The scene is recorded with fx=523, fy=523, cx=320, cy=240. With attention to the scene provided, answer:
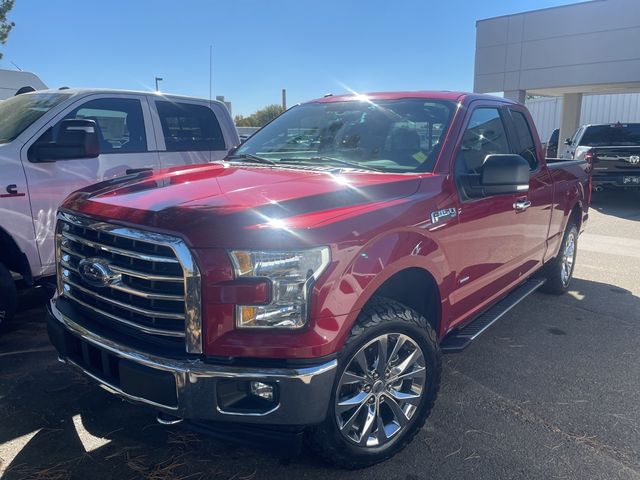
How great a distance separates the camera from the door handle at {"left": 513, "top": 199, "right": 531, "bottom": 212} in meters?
3.83

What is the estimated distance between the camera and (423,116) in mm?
3500

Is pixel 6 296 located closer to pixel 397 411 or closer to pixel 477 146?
pixel 397 411

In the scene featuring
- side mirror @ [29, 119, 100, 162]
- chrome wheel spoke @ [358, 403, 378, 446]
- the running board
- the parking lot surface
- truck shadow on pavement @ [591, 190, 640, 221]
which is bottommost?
the parking lot surface

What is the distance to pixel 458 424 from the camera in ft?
10.3

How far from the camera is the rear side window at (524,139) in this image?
4457 mm

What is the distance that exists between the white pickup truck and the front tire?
2.22 metres

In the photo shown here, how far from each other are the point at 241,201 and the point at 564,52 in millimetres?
21810

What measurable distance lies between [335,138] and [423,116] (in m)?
0.61

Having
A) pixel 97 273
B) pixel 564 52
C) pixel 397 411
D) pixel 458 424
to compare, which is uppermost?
pixel 564 52

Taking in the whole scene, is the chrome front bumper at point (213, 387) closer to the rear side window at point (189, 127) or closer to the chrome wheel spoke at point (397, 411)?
the chrome wheel spoke at point (397, 411)

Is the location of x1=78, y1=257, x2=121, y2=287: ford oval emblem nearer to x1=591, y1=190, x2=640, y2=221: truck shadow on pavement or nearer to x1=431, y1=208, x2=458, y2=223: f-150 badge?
x1=431, y1=208, x2=458, y2=223: f-150 badge

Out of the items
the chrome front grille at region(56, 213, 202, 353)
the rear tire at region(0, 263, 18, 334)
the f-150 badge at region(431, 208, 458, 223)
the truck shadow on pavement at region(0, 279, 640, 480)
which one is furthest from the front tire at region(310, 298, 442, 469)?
the rear tire at region(0, 263, 18, 334)

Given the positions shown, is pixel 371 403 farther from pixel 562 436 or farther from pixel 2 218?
pixel 2 218

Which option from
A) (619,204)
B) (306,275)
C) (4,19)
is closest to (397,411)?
(306,275)
